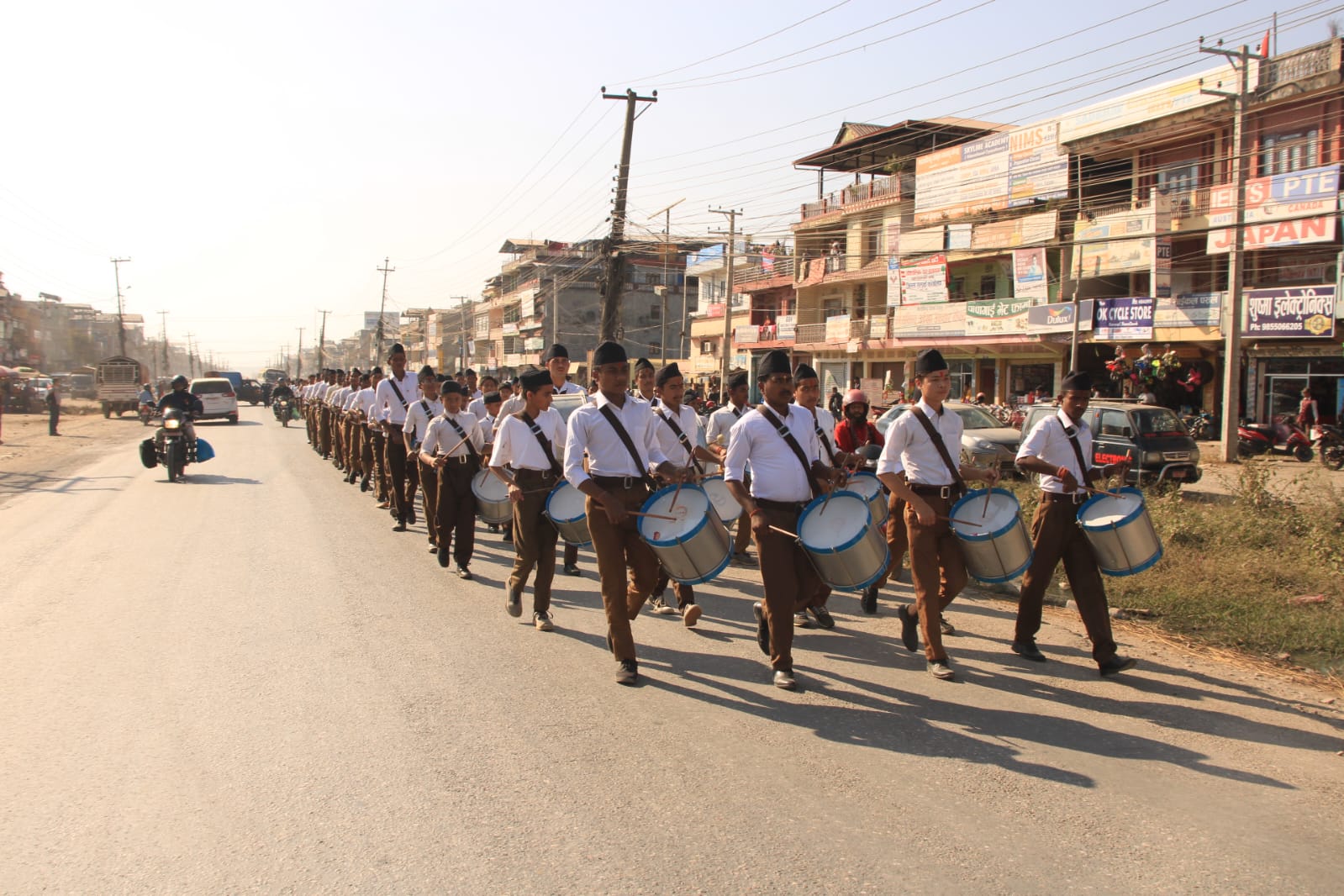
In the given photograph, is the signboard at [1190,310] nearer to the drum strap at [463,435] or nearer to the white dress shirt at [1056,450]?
the white dress shirt at [1056,450]

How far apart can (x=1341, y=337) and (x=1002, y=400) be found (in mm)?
13035

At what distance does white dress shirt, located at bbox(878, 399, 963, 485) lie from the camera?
255 inches

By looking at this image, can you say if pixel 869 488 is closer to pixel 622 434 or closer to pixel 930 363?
pixel 930 363

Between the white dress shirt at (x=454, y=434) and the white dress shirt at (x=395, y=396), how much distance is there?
2.75m

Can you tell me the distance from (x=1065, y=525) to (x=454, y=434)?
5.59 m

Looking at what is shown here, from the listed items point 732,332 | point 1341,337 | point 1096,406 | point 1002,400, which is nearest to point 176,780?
point 1096,406

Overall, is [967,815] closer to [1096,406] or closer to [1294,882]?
[1294,882]

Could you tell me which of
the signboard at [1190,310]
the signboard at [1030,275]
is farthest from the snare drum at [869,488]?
the signboard at [1030,275]

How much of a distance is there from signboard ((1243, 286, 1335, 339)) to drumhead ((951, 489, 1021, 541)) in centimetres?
2326

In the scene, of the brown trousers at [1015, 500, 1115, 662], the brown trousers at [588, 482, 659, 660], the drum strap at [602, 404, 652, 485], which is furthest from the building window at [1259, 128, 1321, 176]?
the brown trousers at [588, 482, 659, 660]

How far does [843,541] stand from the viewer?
5746 millimetres

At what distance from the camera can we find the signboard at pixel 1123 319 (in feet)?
97.8

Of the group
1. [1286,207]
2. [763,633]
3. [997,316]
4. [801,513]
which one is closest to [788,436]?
[801,513]

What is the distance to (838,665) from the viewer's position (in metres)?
6.54
